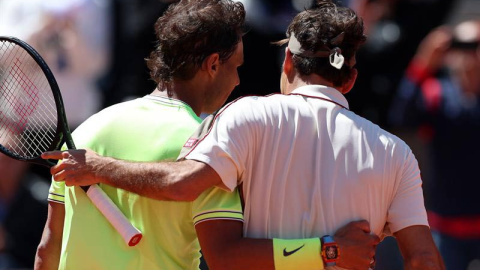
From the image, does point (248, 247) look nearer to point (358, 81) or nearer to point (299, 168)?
point (299, 168)

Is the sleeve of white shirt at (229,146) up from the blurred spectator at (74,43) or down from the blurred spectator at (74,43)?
up

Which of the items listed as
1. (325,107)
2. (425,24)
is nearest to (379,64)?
(425,24)

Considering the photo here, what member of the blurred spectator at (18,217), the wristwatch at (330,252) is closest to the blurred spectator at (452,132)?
the blurred spectator at (18,217)

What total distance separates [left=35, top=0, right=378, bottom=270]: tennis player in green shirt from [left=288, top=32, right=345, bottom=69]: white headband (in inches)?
11.8

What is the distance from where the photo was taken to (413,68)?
750 centimetres

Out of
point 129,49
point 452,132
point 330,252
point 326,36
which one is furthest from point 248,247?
point 129,49

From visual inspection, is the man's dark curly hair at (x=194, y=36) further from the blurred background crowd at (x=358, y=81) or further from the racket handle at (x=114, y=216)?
the blurred background crowd at (x=358, y=81)

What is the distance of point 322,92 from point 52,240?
4.01 ft

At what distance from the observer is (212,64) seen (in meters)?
3.71

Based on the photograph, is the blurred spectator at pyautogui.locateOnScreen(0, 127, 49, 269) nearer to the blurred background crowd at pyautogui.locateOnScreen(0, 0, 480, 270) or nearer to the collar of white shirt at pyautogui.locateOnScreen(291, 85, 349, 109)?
the blurred background crowd at pyautogui.locateOnScreen(0, 0, 480, 270)

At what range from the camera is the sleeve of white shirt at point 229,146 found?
325 cm

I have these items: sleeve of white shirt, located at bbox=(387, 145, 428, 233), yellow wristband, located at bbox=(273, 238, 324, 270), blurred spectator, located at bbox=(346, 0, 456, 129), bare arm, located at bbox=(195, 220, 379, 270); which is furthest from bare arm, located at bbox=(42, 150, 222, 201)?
blurred spectator, located at bbox=(346, 0, 456, 129)

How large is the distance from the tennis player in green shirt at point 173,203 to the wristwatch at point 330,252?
20mm

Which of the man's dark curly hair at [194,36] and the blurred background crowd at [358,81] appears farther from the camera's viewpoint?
the blurred background crowd at [358,81]
